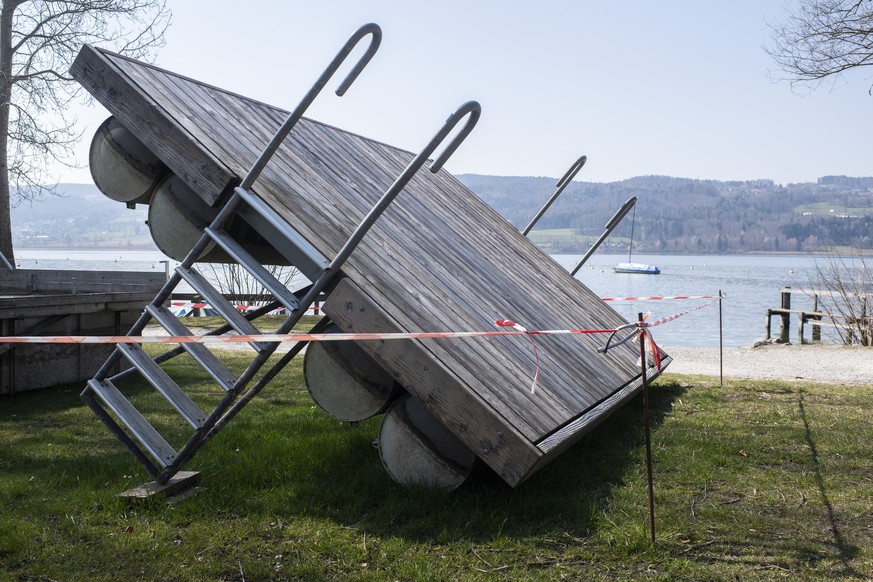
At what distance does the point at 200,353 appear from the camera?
17.3 feet

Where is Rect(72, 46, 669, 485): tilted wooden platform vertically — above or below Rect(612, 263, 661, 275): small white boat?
above

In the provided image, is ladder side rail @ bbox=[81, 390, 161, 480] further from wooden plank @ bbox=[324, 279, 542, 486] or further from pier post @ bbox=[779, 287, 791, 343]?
pier post @ bbox=[779, 287, 791, 343]

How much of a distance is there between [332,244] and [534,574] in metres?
2.30

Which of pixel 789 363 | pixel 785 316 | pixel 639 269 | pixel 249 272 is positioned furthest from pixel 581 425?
pixel 639 269

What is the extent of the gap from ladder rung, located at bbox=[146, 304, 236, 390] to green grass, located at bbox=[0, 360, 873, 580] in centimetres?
72

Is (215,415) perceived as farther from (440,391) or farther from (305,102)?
(305,102)

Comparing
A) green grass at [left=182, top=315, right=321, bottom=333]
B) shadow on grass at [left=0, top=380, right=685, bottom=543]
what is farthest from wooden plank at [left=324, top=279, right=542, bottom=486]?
green grass at [left=182, top=315, right=321, bottom=333]

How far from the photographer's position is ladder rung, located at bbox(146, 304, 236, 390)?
16.6 ft

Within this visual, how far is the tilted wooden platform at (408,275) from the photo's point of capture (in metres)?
4.67

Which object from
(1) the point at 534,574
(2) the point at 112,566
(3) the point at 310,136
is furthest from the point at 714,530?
(3) the point at 310,136

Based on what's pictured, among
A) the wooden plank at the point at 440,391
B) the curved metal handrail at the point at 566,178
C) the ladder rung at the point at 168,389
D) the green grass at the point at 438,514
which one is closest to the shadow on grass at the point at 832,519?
the green grass at the point at 438,514

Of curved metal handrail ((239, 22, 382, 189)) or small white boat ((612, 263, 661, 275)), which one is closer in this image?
curved metal handrail ((239, 22, 382, 189))

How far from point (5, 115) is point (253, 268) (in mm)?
16850

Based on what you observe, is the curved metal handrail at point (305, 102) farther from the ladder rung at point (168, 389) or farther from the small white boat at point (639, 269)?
the small white boat at point (639, 269)
